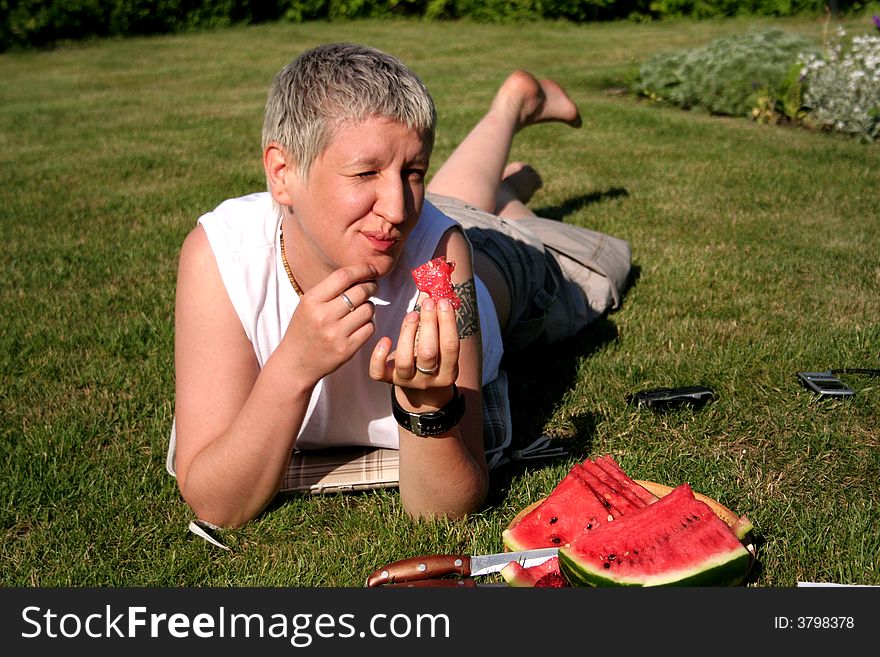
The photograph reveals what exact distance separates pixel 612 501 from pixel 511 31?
677 inches

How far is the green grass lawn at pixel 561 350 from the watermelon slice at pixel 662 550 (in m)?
0.38

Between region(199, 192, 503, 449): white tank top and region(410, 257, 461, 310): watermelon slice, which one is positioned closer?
region(410, 257, 461, 310): watermelon slice

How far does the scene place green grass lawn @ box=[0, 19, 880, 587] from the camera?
3.11 metres

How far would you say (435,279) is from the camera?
280cm

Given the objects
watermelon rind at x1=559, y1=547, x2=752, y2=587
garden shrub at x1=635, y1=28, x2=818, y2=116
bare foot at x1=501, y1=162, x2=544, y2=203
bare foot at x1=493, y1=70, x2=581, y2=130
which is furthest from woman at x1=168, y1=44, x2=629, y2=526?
garden shrub at x1=635, y1=28, x2=818, y2=116

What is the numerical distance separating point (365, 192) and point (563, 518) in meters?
1.22

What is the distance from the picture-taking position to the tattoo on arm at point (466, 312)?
2980mm

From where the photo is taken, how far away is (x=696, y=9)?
19.3m

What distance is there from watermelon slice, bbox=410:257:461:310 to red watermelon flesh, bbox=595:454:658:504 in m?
0.83

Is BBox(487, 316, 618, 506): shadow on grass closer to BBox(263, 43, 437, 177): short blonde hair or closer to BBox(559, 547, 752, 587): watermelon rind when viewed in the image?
BBox(559, 547, 752, 587): watermelon rind

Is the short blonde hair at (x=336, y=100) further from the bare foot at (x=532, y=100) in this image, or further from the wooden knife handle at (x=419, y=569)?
the bare foot at (x=532, y=100)

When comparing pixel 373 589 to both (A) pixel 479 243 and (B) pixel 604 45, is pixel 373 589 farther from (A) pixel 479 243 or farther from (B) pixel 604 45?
(B) pixel 604 45

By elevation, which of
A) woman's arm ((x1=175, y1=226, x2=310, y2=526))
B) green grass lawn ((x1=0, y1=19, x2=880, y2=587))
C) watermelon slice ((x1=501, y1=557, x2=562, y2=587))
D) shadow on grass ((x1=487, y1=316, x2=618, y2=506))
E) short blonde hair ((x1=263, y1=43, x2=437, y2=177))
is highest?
short blonde hair ((x1=263, y1=43, x2=437, y2=177))

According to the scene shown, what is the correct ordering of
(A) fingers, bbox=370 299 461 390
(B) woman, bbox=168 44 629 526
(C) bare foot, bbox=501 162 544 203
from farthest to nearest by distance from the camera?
(C) bare foot, bbox=501 162 544 203, (B) woman, bbox=168 44 629 526, (A) fingers, bbox=370 299 461 390
